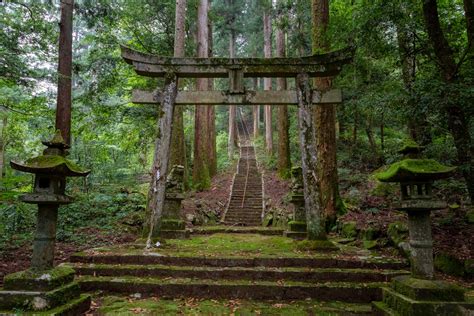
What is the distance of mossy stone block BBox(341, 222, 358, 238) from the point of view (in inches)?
293

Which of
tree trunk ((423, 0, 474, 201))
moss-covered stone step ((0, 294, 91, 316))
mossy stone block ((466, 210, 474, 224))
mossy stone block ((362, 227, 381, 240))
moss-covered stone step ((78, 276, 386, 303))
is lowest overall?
moss-covered stone step ((78, 276, 386, 303))

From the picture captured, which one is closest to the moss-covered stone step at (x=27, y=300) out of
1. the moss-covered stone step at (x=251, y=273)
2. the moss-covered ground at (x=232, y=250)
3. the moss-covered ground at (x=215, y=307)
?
the moss-covered ground at (x=215, y=307)

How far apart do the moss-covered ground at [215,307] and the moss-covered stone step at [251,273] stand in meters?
0.51

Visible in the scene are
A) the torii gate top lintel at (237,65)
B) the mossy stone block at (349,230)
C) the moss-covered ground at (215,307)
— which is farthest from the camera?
the mossy stone block at (349,230)

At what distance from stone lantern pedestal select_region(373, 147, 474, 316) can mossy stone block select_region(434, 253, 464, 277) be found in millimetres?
1949

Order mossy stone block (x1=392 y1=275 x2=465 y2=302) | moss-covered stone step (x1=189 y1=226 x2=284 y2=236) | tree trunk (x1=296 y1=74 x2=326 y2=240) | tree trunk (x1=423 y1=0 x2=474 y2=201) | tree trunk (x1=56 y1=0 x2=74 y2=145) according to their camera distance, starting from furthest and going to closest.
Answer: moss-covered stone step (x1=189 y1=226 x2=284 y2=236)
tree trunk (x1=56 y1=0 x2=74 y2=145)
tree trunk (x1=296 y1=74 x2=326 y2=240)
tree trunk (x1=423 y1=0 x2=474 y2=201)
mossy stone block (x1=392 y1=275 x2=465 y2=302)

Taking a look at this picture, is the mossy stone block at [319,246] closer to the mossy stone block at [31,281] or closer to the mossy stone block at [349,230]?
the mossy stone block at [349,230]

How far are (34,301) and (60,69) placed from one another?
649 cm

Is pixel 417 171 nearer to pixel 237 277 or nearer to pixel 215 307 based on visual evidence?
pixel 237 277

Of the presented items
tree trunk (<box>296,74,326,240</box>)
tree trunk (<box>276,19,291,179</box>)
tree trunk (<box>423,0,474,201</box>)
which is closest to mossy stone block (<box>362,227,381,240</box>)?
tree trunk (<box>296,74,326,240</box>)

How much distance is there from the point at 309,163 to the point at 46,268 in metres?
Answer: 4.82

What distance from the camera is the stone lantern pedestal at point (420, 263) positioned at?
3.51 m

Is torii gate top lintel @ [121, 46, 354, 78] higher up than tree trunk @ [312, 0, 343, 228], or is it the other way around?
torii gate top lintel @ [121, 46, 354, 78]

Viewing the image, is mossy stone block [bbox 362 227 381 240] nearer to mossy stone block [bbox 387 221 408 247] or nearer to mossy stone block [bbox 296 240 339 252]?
mossy stone block [bbox 387 221 408 247]
